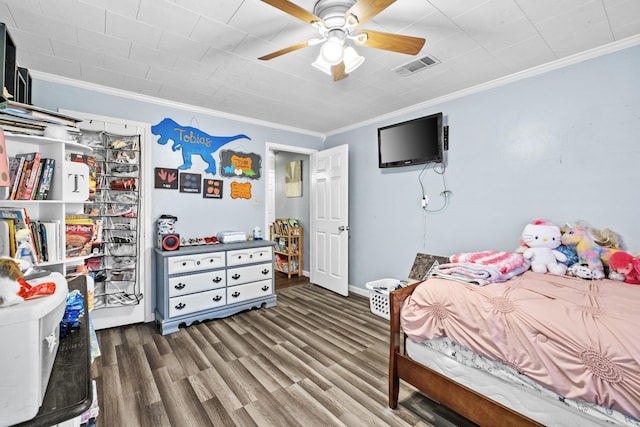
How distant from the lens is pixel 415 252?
3354 mm

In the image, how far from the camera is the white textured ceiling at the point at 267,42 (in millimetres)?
1684

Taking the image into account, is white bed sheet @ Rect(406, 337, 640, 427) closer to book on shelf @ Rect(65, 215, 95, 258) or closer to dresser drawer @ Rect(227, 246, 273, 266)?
dresser drawer @ Rect(227, 246, 273, 266)

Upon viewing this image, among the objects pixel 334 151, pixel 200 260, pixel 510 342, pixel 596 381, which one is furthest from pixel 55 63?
pixel 596 381

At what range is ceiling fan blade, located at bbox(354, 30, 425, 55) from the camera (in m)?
1.52

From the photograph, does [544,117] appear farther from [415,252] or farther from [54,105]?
[54,105]

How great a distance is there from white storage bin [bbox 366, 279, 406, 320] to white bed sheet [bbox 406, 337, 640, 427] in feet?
4.63

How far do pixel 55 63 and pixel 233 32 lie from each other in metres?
1.66

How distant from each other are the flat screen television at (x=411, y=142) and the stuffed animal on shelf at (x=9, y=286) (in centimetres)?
313

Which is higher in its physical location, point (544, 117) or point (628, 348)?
point (544, 117)

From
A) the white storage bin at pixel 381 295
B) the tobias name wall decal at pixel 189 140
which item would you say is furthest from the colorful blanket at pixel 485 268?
the tobias name wall decal at pixel 189 140

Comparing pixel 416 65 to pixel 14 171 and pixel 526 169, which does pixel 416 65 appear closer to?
pixel 526 169

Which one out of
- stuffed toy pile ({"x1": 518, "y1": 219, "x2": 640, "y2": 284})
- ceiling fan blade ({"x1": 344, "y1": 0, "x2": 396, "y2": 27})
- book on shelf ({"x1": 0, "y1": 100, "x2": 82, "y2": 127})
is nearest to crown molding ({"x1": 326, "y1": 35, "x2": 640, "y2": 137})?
stuffed toy pile ({"x1": 518, "y1": 219, "x2": 640, "y2": 284})

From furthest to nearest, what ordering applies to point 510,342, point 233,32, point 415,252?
point 415,252
point 233,32
point 510,342

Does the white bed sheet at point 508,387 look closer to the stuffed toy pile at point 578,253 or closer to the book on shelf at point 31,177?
the stuffed toy pile at point 578,253
